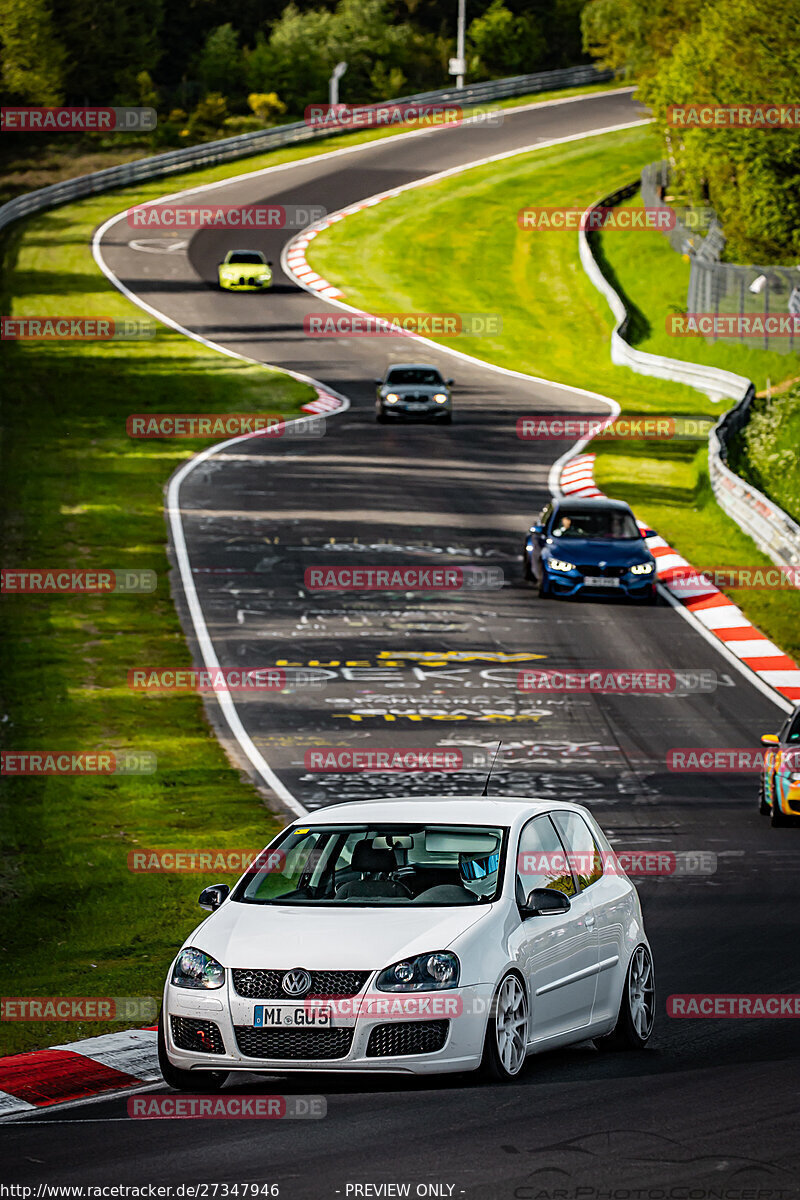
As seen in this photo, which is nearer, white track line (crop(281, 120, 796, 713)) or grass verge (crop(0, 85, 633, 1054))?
grass verge (crop(0, 85, 633, 1054))

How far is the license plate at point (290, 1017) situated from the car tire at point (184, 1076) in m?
0.45

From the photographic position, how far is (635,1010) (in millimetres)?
10250

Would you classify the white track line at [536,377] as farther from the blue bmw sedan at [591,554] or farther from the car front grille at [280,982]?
the car front grille at [280,982]

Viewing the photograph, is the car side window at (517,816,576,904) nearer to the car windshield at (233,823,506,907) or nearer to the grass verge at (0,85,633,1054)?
the car windshield at (233,823,506,907)

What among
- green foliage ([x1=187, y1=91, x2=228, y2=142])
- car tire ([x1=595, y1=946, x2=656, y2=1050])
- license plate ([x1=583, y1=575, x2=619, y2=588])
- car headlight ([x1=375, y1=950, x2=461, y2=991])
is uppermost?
green foliage ([x1=187, y1=91, x2=228, y2=142])

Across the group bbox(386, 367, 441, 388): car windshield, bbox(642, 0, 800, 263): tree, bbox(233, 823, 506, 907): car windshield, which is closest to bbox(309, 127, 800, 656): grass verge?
bbox(386, 367, 441, 388): car windshield

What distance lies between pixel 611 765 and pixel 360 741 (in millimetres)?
2928

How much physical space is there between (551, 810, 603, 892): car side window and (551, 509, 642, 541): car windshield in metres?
19.3

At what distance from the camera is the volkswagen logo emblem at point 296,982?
859 cm

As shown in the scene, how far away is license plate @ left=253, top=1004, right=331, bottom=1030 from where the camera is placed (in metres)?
8.55

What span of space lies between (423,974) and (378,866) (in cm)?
106

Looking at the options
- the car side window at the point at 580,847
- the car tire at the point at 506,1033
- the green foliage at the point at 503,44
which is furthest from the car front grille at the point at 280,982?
the green foliage at the point at 503,44

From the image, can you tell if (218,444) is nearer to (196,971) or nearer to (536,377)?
(536,377)

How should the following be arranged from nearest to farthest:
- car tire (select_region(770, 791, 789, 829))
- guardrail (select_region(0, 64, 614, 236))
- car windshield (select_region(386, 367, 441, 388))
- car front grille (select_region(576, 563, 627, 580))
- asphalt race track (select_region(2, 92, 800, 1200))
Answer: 1. asphalt race track (select_region(2, 92, 800, 1200))
2. car tire (select_region(770, 791, 789, 829))
3. car front grille (select_region(576, 563, 627, 580))
4. car windshield (select_region(386, 367, 441, 388))
5. guardrail (select_region(0, 64, 614, 236))
